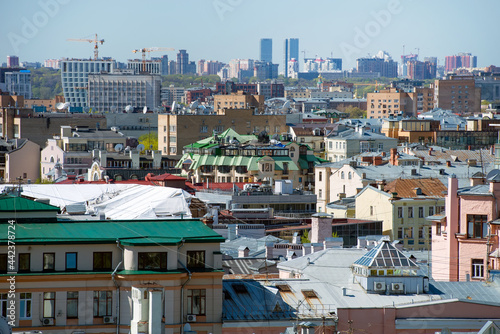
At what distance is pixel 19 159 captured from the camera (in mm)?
76312

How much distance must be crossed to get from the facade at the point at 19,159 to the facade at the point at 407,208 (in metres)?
32.0

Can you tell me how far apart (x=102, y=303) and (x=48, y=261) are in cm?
112

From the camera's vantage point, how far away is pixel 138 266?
2084 centimetres

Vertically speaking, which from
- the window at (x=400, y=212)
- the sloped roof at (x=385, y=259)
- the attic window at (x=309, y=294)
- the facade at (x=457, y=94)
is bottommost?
the attic window at (x=309, y=294)

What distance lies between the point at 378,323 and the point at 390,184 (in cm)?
Answer: 2592

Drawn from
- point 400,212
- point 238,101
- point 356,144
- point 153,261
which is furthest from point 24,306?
point 238,101

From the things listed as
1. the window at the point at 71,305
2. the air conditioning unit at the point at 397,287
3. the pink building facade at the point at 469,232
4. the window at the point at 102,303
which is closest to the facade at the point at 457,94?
the pink building facade at the point at 469,232

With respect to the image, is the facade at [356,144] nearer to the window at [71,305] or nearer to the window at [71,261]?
the window at [71,261]

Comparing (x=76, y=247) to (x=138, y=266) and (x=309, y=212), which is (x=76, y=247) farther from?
(x=309, y=212)

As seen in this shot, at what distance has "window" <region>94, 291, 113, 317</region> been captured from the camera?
20.6m

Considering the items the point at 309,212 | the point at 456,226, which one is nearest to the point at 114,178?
the point at 309,212

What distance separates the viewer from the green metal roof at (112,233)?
20.9 meters

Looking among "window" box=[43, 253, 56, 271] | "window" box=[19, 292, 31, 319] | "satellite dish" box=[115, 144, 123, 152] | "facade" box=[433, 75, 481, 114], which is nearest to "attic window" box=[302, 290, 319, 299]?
"window" box=[43, 253, 56, 271]

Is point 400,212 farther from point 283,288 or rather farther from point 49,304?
point 49,304
